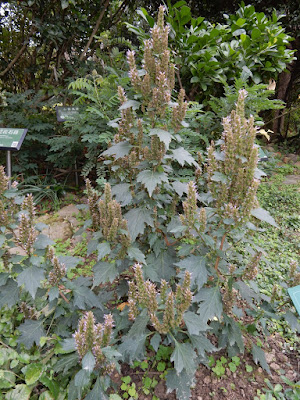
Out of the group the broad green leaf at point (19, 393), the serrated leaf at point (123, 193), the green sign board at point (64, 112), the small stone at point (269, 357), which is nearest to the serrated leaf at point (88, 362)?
the broad green leaf at point (19, 393)

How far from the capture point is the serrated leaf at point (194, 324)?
118 centimetres

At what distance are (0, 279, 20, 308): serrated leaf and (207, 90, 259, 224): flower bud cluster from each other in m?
1.13

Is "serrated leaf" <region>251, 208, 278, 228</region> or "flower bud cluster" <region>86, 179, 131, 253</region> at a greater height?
"serrated leaf" <region>251, 208, 278, 228</region>

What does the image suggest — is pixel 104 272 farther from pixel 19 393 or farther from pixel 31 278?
pixel 19 393

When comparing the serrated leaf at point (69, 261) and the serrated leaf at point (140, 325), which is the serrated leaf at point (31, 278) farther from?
the serrated leaf at point (140, 325)

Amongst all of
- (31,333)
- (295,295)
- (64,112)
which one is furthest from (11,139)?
(295,295)

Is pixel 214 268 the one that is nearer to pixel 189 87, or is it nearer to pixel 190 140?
pixel 190 140

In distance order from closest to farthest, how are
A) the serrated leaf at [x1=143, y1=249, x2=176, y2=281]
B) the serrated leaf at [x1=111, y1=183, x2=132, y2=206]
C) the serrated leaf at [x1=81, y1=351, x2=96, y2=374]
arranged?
the serrated leaf at [x1=81, y1=351, x2=96, y2=374] → the serrated leaf at [x1=111, y1=183, x2=132, y2=206] → the serrated leaf at [x1=143, y1=249, x2=176, y2=281]

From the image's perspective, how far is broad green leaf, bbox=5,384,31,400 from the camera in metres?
1.32

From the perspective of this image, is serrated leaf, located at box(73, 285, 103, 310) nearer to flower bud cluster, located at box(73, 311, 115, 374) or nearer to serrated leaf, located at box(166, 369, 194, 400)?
flower bud cluster, located at box(73, 311, 115, 374)

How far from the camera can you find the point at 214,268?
4.79 ft

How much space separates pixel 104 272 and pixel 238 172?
0.83 meters

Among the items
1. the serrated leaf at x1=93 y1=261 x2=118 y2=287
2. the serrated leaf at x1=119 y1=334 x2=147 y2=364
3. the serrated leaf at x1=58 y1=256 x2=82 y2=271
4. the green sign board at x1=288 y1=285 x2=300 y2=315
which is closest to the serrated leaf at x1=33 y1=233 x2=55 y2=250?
the serrated leaf at x1=58 y1=256 x2=82 y2=271

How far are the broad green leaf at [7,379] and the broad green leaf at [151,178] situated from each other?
1.21 meters
